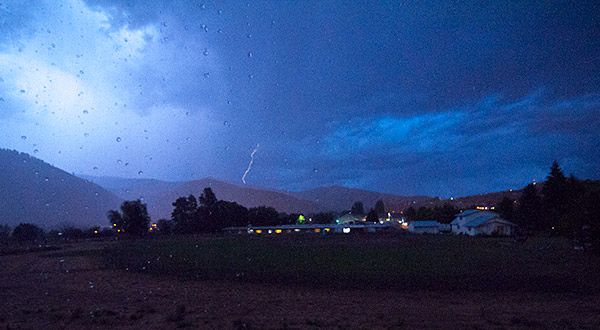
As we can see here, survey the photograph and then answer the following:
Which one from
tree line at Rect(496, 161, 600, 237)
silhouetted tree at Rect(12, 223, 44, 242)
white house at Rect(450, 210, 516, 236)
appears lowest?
silhouetted tree at Rect(12, 223, 44, 242)

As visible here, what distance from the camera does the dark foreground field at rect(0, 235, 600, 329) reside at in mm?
7809

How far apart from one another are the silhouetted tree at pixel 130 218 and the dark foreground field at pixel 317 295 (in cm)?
3468

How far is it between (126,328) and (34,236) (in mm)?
58381

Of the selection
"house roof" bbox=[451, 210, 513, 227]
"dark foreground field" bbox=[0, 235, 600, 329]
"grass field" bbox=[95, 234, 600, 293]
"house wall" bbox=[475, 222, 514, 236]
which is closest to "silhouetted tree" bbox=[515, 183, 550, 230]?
"house wall" bbox=[475, 222, 514, 236]

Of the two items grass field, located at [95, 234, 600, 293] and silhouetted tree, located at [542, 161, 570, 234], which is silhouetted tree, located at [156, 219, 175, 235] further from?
silhouetted tree, located at [542, 161, 570, 234]

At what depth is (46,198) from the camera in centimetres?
7519

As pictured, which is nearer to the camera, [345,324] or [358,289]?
[345,324]

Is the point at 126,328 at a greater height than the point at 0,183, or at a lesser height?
lesser

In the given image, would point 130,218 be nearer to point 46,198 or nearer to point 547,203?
point 46,198

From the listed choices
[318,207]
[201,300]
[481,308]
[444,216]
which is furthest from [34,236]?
[318,207]

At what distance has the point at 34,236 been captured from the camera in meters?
49.7

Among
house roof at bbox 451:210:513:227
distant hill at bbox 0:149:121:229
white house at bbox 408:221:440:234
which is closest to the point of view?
house roof at bbox 451:210:513:227

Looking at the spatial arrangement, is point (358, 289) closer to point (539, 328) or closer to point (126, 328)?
point (539, 328)

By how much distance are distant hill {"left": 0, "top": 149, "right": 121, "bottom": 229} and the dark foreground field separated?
2731 inches
